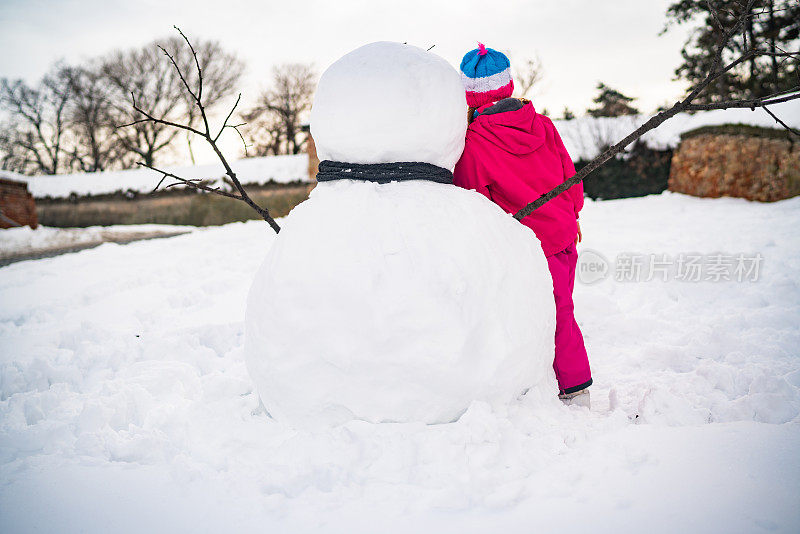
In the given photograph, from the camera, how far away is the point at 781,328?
3.22 metres

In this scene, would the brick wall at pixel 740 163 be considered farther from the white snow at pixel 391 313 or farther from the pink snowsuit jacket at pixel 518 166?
the white snow at pixel 391 313

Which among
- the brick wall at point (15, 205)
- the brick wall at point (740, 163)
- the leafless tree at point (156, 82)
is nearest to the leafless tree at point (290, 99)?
the leafless tree at point (156, 82)

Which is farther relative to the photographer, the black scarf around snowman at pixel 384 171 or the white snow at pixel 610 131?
the white snow at pixel 610 131

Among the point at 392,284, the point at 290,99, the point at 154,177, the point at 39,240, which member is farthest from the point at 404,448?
the point at 290,99

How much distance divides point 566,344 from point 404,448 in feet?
3.70

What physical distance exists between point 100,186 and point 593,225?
56.5ft

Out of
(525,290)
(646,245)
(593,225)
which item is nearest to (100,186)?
(593,225)

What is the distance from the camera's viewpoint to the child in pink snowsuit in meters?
2.20

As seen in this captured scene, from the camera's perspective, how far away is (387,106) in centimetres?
179

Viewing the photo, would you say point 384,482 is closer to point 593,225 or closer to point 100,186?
point 593,225

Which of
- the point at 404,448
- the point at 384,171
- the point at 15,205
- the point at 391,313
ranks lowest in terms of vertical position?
the point at 404,448

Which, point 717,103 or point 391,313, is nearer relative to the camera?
point 391,313

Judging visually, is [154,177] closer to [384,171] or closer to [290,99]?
[290,99]

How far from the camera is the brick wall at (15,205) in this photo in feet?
43.7
